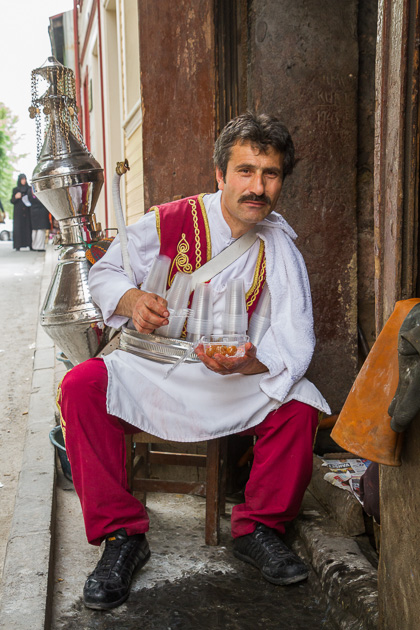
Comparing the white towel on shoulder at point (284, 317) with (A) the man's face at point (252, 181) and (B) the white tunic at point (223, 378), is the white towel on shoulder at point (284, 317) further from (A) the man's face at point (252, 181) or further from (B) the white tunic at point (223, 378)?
(A) the man's face at point (252, 181)

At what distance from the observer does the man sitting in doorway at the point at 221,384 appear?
2.56 meters

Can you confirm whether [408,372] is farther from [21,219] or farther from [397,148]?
[21,219]

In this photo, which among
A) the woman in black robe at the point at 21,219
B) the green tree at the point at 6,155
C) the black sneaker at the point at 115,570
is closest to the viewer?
the black sneaker at the point at 115,570

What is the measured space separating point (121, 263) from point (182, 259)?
0.26m

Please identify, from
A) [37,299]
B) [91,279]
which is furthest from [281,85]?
[37,299]

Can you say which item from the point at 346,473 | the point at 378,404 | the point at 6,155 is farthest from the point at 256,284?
the point at 6,155

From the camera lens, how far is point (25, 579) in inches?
95.7

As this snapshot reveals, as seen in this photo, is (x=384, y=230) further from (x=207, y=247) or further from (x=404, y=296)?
(x=207, y=247)

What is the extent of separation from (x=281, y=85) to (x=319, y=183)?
50cm

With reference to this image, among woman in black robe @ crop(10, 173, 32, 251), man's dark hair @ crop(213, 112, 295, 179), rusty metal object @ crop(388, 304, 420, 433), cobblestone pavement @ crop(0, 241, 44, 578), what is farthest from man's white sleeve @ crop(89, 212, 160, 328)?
woman in black robe @ crop(10, 173, 32, 251)

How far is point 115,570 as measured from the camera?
2.45 m

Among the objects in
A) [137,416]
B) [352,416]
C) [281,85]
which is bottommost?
[137,416]

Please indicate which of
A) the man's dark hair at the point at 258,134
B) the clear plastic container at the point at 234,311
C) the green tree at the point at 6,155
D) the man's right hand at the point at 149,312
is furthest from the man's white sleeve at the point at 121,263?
the green tree at the point at 6,155

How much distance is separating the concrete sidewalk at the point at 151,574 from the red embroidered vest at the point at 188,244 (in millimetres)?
933
